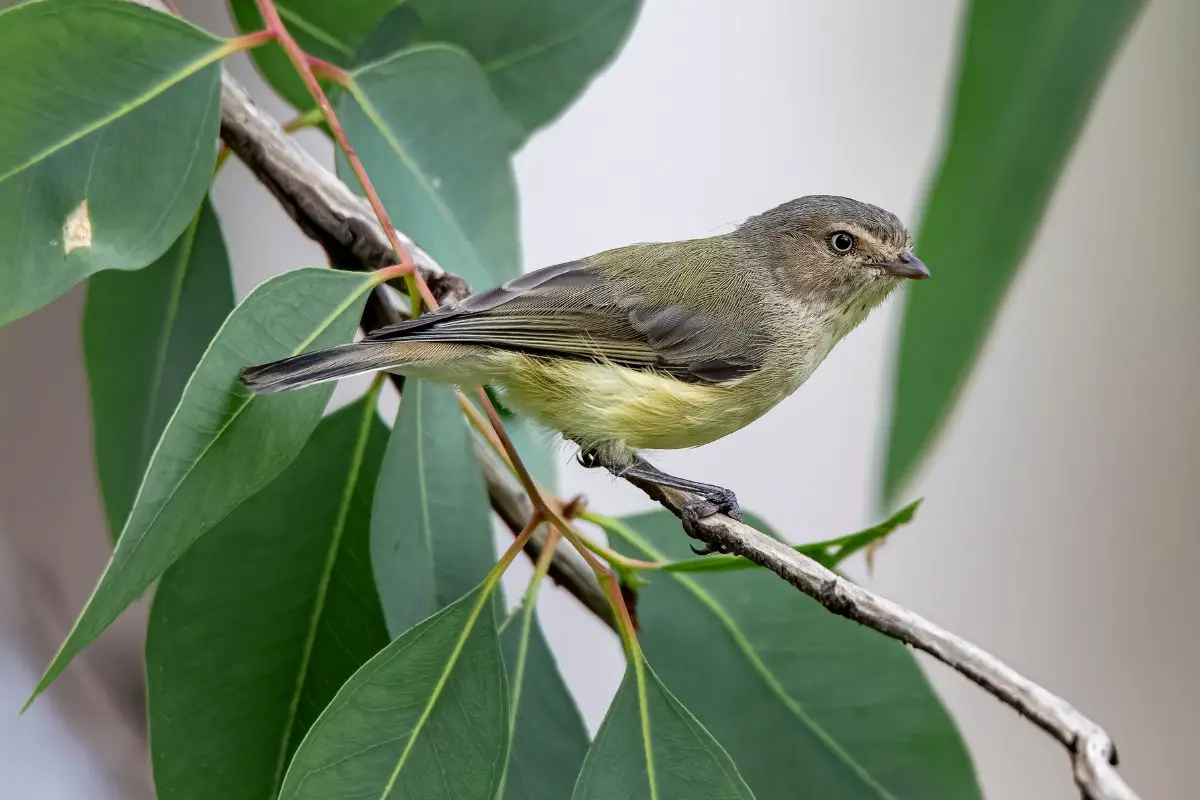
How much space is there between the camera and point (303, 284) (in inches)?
33.4

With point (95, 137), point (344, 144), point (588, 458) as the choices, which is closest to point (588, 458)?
point (588, 458)

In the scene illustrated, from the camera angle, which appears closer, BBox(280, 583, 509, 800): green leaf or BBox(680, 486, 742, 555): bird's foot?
BBox(280, 583, 509, 800): green leaf

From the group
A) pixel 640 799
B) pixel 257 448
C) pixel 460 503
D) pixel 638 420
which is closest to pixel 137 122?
pixel 257 448

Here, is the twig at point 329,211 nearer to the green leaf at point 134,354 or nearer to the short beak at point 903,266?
the green leaf at point 134,354

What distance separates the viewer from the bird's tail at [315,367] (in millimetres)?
764

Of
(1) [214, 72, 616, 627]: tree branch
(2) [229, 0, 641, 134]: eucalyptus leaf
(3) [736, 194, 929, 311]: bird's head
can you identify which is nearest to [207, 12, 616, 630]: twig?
(1) [214, 72, 616, 627]: tree branch

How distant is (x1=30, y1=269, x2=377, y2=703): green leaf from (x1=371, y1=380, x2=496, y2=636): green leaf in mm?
163

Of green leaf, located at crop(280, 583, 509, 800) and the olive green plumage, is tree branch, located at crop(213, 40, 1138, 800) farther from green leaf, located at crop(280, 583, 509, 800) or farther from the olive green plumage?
green leaf, located at crop(280, 583, 509, 800)

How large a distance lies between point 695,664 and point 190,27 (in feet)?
2.59

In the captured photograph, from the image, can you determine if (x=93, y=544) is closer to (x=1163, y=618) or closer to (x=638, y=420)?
(x=638, y=420)

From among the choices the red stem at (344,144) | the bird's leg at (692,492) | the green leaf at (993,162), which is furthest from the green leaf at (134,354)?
the green leaf at (993,162)

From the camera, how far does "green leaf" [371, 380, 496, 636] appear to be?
0.96 m

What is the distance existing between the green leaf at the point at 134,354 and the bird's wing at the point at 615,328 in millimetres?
385

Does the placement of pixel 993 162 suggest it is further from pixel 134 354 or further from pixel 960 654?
pixel 134 354
